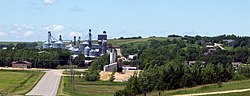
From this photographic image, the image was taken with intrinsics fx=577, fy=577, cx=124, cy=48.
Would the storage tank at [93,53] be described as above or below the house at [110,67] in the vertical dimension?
above

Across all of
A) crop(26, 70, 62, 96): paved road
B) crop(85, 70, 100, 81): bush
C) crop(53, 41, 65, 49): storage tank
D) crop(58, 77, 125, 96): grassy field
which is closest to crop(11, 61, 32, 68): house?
crop(53, 41, 65, 49): storage tank

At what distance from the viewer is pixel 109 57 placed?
131 m

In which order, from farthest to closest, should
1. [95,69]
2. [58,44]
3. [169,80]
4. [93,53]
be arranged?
[58,44] → [93,53] → [95,69] → [169,80]

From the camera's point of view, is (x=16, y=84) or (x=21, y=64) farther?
(x=21, y=64)

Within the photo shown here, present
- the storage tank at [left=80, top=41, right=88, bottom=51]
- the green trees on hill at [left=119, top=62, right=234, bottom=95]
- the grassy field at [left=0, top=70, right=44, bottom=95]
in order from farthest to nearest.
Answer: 1. the storage tank at [left=80, top=41, right=88, bottom=51]
2. the grassy field at [left=0, top=70, right=44, bottom=95]
3. the green trees on hill at [left=119, top=62, right=234, bottom=95]

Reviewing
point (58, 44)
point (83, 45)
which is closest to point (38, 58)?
point (83, 45)

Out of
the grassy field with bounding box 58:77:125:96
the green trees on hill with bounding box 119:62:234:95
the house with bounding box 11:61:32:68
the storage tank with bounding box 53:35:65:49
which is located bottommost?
the house with bounding box 11:61:32:68

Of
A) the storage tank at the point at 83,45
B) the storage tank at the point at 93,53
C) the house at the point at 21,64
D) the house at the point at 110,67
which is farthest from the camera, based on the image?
the storage tank at the point at 83,45

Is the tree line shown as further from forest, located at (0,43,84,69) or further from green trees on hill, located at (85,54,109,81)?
green trees on hill, located at (85,54,109,81)

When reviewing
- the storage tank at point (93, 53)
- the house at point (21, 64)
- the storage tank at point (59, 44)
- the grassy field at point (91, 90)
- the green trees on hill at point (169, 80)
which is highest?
the storage tank at point (59, 44)

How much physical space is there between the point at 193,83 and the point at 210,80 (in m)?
2.53

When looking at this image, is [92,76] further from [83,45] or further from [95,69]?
[83,45]

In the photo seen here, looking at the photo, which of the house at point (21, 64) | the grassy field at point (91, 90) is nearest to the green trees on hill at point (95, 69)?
the grassy field at point (91, 90)

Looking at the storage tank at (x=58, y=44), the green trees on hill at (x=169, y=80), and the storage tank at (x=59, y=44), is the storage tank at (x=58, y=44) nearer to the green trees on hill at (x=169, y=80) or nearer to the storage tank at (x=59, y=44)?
the storage tank at (x=59, y=44)
